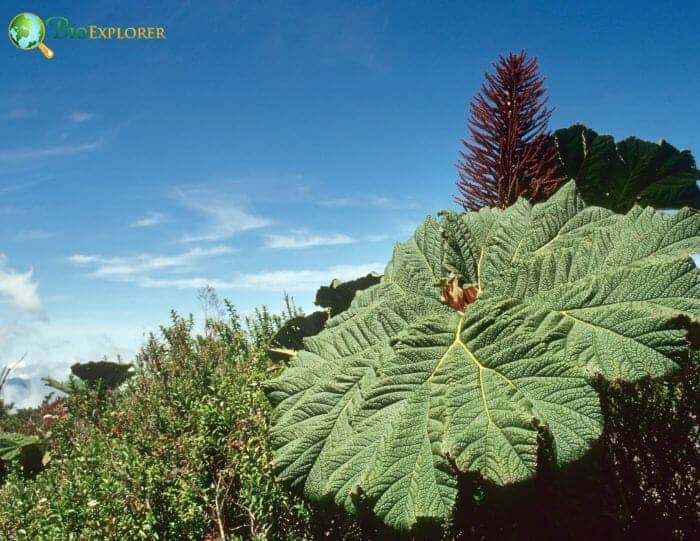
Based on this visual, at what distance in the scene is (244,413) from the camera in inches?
104

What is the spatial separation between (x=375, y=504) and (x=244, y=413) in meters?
1.41

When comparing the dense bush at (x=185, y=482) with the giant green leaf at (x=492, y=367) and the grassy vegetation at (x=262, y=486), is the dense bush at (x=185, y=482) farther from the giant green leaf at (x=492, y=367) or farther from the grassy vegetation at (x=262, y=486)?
the giant green leaf at (x=492, y=367)

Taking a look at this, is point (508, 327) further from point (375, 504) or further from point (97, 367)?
point (97, 367)

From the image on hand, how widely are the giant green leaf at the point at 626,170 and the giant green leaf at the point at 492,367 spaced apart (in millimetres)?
569

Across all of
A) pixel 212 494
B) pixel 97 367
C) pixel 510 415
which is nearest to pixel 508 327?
pixel 510 415

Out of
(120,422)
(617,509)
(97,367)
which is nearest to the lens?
(617,509)

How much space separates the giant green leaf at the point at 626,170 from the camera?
2285 mm

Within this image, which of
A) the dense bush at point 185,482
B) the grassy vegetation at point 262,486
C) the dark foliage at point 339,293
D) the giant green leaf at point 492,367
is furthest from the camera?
the dark foliage at point 339,293

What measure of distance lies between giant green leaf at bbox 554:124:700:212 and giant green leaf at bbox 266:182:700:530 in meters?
0.57

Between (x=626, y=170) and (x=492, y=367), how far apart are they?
1.53m

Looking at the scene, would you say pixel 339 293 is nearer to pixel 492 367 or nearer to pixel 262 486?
pixel 262 486

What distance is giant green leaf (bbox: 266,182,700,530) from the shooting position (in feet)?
4.27

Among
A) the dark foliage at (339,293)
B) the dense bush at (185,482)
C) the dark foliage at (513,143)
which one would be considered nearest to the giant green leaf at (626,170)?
the dark foliage at (513,143)

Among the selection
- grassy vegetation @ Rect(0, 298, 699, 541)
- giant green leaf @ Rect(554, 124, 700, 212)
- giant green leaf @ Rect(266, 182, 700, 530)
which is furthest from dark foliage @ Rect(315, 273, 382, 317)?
giant green leaf @ Rect(554, 124, 700, 212)
